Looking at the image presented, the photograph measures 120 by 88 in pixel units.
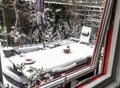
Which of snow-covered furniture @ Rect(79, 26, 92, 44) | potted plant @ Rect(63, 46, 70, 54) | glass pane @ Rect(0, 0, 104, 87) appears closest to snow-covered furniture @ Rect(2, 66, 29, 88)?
glass pane @ Rect(0, 0, 104, 87)

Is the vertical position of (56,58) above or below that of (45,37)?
below

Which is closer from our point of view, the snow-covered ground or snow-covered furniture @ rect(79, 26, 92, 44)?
the snow-covered ground

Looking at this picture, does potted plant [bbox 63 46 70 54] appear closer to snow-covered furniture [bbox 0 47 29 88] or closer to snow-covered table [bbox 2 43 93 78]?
snow-covered table [bbox 2 43 93 78]

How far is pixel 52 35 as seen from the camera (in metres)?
1.26

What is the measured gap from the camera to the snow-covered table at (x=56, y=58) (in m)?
1.12

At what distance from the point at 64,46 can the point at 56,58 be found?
136 mm

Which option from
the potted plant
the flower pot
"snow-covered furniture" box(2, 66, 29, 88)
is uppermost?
the flower pot

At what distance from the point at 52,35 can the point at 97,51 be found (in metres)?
0.45

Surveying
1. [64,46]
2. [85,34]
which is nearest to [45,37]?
[64,46]

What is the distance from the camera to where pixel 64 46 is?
57.4 inches

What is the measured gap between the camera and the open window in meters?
1.10

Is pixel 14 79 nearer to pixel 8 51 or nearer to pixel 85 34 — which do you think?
pixel 8 51

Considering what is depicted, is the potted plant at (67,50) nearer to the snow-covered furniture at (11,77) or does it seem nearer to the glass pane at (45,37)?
the glass pane at (45,37)

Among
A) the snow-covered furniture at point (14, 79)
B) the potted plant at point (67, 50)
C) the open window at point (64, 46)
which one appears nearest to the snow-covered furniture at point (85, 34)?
the open window at point (64, 46)
